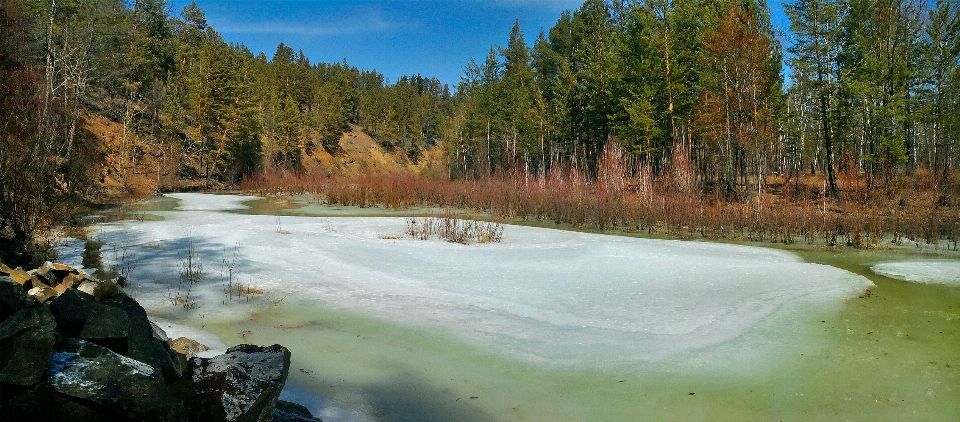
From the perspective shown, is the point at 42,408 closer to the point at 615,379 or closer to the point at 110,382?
the point at 110,382

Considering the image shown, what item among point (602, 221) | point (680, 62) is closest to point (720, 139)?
point (680, 62)

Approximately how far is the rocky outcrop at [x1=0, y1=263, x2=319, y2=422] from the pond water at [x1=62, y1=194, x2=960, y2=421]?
0.66 metres

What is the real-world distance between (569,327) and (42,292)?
4118 millimetres

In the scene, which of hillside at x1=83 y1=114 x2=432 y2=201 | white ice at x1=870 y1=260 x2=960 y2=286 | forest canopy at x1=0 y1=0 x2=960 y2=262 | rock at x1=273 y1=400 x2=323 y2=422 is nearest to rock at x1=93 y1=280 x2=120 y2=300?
rock at x1=273 y1=400 x2=323 y2=422

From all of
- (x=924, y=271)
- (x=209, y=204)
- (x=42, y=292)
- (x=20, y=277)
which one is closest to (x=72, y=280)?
(x=20, y=277)

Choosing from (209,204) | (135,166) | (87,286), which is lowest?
(87,286)

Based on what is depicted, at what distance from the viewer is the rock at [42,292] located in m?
3.49

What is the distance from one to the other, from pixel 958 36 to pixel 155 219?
2843 centimetres

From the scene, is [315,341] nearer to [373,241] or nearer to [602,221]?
[373,241]

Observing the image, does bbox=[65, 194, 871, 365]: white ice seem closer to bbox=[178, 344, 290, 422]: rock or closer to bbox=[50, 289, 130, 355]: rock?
bbox=[178, 344, 290, 422]: rock

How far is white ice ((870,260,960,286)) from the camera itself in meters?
7.52

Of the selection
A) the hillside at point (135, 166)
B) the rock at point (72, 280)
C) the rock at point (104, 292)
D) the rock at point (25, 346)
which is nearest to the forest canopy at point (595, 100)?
the hillside at point (135, 166)

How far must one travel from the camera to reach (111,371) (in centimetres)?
227

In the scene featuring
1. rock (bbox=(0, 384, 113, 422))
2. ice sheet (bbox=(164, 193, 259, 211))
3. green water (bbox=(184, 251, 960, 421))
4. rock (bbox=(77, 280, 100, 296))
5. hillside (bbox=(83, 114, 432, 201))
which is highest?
hillside (bbox=(83, 114, 432, 201))
